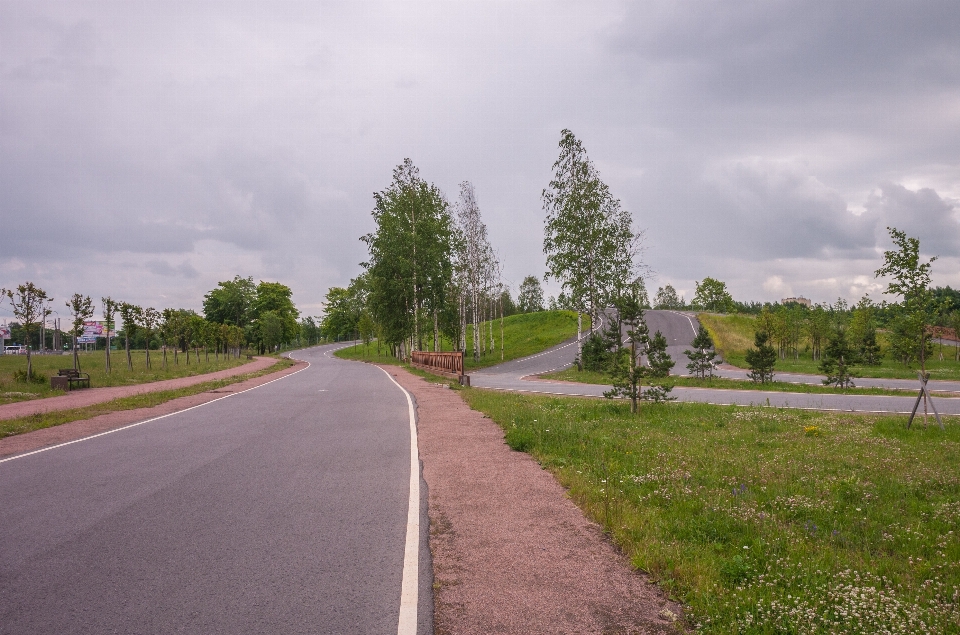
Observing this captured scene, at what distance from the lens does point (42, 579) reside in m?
4.14

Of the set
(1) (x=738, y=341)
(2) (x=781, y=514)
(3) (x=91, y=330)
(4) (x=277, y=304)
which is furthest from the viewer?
(4) (x=277, y=304)

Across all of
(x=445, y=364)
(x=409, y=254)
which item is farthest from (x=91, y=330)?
(x=445, y=364)

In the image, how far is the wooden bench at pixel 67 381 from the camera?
2311cm

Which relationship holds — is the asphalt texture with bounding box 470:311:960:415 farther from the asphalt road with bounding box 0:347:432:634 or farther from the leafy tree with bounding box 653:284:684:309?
the leafy tree with bounding box 653:284:684:309

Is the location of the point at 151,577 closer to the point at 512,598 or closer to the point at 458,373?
the point at 512,598

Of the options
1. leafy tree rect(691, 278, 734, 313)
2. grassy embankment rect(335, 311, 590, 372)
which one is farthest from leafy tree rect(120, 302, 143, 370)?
leafy tree rect(691, 278, 734, 313)

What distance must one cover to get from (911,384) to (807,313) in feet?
120

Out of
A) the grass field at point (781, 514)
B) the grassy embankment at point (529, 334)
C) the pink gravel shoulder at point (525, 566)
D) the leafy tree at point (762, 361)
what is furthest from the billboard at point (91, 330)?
the leafy tree at point (762, 361)

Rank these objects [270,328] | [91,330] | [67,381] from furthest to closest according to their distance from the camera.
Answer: [270,328] < [91,330] < [67,381]

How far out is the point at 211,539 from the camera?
503 cm

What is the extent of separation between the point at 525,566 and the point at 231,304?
102626mm

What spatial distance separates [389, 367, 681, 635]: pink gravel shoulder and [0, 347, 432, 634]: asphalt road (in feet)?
0.78

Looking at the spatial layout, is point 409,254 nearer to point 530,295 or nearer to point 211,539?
point 211,539

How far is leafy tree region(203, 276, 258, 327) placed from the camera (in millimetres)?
97500
